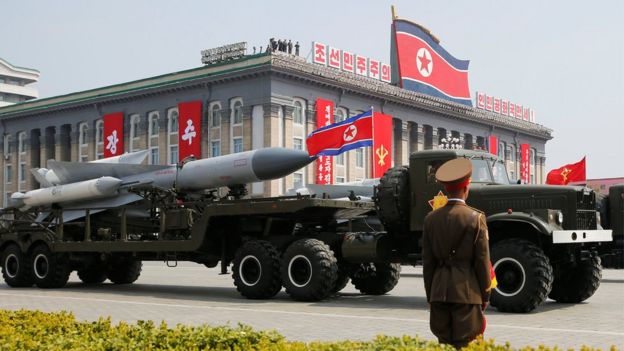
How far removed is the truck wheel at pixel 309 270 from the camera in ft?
45.1

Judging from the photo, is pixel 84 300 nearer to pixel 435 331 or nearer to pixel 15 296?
pixel 15 296

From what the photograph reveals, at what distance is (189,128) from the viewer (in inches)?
2331

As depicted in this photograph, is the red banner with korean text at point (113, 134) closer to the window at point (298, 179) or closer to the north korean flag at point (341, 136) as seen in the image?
the window at point (298, 179)

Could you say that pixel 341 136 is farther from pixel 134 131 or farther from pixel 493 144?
pixel 493 144

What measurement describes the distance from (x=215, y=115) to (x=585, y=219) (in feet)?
158

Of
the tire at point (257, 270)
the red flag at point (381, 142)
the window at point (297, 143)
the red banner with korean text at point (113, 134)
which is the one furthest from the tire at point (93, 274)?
the red banner with korean text at point (113, 134)

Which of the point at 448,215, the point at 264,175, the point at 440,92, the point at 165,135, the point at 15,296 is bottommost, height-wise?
the point at 15,296

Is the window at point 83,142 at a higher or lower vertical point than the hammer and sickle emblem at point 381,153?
higher

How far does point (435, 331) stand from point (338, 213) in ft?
31.7

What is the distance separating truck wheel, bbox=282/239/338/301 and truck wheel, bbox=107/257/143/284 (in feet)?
24.4

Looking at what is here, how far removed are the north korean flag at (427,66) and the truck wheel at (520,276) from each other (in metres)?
53.6

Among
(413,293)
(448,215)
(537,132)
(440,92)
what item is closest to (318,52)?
(440,92)

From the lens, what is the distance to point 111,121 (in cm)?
6456

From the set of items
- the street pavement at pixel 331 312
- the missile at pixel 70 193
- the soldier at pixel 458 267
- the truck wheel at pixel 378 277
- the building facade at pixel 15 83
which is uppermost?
the building facade at pixel 15 83
